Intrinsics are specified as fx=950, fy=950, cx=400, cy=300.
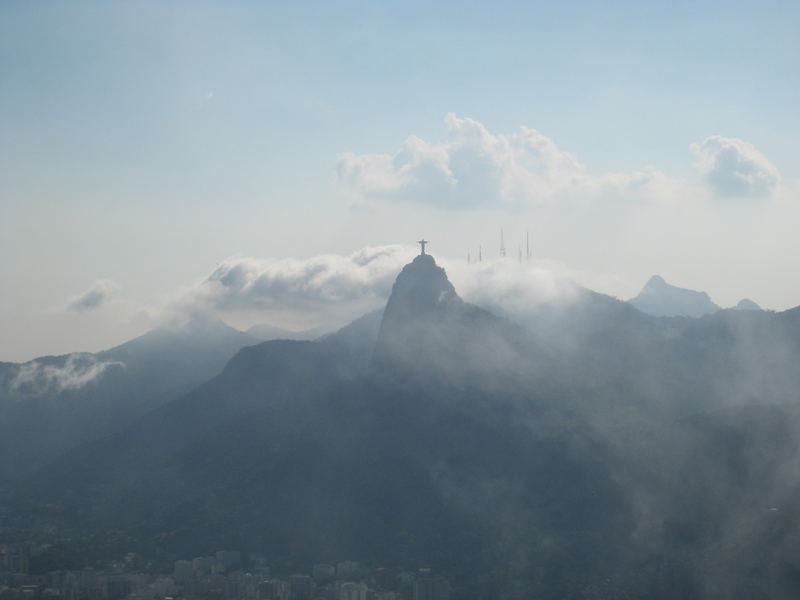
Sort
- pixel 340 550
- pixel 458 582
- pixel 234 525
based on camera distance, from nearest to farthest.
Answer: pixel 458 582 < pixel 340 550 < pixel 234 525

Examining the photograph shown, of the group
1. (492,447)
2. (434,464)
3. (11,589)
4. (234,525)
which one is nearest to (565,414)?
(492,447)

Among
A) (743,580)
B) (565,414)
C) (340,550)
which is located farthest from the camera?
(565,414)

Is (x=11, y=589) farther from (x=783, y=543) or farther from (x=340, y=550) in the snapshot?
(x=783, y=543)

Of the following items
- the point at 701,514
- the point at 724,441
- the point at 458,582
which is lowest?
the point at 458,582

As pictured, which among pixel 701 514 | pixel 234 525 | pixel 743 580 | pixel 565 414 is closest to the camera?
pixel 743 580

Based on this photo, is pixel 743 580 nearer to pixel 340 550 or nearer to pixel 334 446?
pixel 340 550

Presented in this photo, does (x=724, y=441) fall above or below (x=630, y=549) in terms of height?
above

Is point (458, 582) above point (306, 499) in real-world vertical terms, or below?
below

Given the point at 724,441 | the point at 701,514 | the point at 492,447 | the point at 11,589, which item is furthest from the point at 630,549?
the point at 11,589

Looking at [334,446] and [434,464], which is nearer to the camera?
[434,464]
